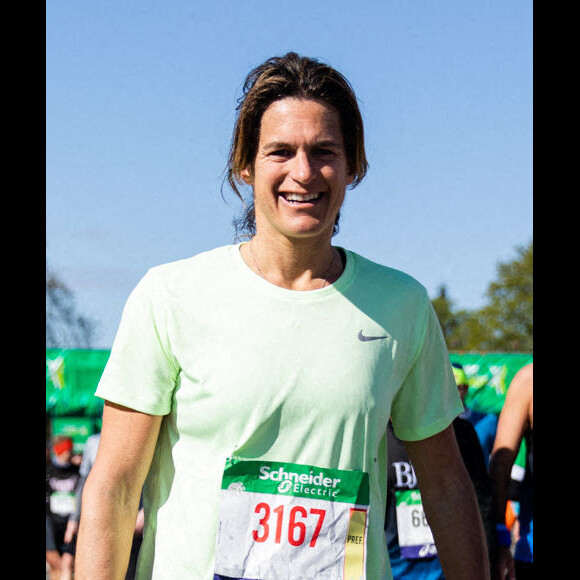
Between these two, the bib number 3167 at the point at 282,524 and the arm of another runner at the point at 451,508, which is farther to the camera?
the arm of another runner at the point at 451,508

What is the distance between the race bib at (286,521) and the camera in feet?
7.39

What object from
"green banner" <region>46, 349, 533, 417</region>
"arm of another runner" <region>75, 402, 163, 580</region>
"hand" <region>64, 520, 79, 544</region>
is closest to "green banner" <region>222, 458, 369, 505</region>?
"arm of another runner" <region>75, 402, 163, 580</region>

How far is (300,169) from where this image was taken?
2.30 metres

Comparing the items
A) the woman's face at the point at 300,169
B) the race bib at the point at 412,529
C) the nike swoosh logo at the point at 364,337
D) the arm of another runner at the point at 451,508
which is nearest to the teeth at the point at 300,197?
the woman's face at the point at 300,169

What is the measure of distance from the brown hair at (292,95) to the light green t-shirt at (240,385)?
0.37m

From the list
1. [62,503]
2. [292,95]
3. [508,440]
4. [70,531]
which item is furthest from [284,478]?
[62,503]

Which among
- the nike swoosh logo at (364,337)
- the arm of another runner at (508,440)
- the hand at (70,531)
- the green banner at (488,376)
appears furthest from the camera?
the green banner at (488,376)

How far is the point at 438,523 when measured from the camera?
101 inches

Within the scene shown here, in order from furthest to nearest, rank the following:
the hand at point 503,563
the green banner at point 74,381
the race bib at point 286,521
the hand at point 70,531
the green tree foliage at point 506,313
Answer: the green tree foliage at point 506,313
the green banner at point 74,381
the hand at point 70,531
the hand at point 503,563
the race bib at point 286,521

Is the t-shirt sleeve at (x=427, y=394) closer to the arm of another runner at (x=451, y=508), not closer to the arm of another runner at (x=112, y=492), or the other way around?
the arm of another runner at (x=451, y=508)

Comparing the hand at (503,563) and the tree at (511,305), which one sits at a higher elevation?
the tree at (511,305)

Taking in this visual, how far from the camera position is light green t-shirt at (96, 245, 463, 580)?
89.0 inches
